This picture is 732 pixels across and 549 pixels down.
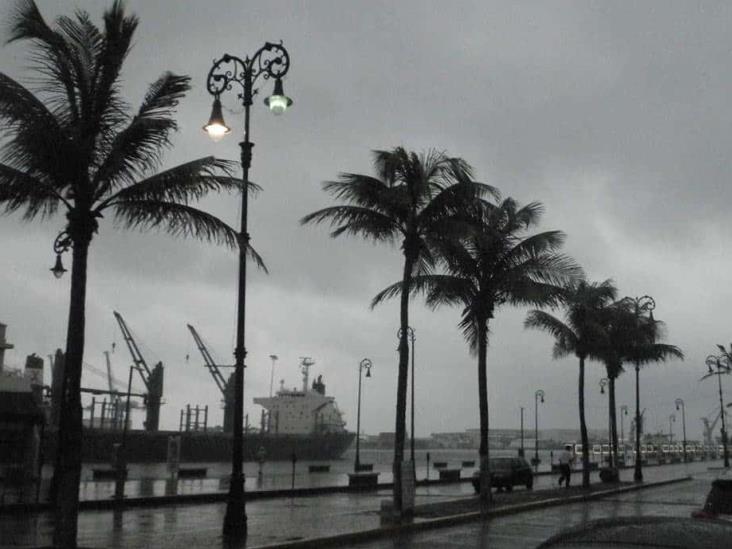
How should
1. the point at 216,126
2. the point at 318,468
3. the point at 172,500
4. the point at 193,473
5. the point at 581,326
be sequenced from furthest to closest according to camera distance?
the point at 318,468
the point at 193,473
the point at 581,326
the point at 172,500
the point at 216,126

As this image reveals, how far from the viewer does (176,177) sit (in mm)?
13914

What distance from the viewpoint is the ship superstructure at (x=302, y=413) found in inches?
5778

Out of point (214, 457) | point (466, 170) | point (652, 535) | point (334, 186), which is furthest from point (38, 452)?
point (214, 457)

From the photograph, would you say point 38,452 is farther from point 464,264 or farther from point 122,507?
point 464,264

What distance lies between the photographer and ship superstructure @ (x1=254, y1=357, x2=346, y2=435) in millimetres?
146750

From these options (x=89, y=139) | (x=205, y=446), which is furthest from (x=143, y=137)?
(x=205, y=446)

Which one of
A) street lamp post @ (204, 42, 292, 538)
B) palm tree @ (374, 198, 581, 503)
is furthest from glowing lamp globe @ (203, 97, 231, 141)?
palm tree @ (374, 198, 581, 503)

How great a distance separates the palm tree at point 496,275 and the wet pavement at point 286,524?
461 cm

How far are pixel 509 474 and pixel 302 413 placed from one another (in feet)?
379

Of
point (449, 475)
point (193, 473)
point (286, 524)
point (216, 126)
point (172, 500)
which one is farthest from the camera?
point (193, 473)

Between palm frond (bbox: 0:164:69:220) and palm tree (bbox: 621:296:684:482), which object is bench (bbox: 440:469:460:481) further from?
palm frond (bbox: 0:164:69:220)

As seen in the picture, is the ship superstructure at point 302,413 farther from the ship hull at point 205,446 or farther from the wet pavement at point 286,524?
the wet pavement at point 286,524

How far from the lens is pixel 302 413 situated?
486 feet

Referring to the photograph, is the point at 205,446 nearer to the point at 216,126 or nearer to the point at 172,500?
the point at 172,500
